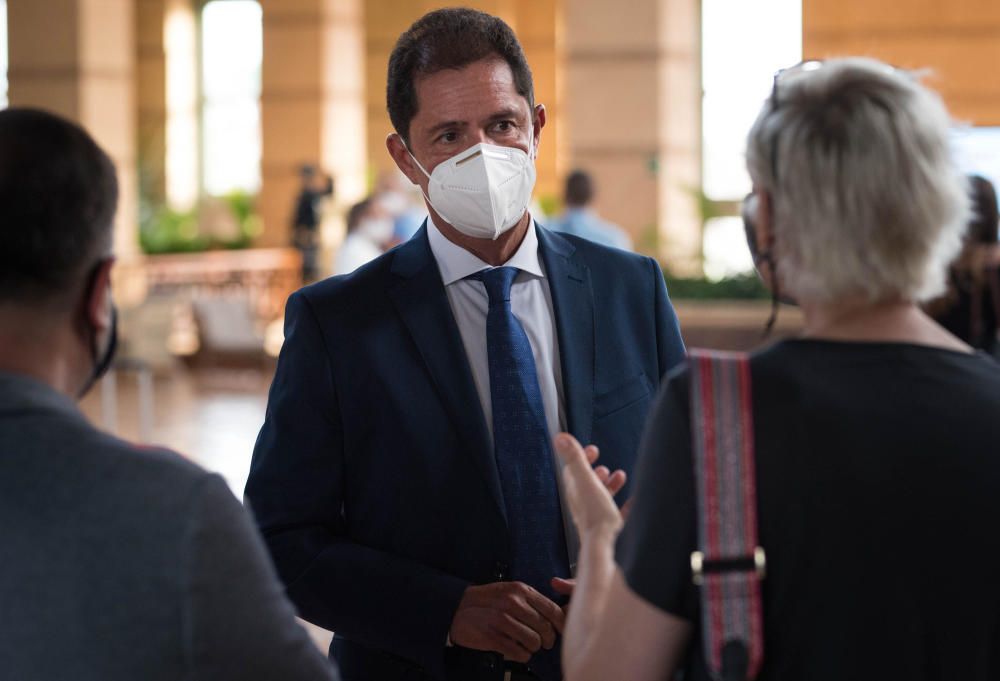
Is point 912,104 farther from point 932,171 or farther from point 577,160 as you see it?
point 577,160

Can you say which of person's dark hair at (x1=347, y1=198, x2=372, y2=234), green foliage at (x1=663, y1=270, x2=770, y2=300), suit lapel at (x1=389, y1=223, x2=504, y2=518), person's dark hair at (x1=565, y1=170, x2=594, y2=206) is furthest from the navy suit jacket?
green foliage at (x1=663, y1=270, x2=770, y2=300)

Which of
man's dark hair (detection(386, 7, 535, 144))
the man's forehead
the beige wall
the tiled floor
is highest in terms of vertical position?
the beige wall

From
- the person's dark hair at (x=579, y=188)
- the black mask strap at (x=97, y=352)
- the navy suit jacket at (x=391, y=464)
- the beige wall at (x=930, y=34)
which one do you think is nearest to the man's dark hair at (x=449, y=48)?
the navy suit jacket at (x=391, y=464)

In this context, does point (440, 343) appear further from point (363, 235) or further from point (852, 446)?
point (363, 235)

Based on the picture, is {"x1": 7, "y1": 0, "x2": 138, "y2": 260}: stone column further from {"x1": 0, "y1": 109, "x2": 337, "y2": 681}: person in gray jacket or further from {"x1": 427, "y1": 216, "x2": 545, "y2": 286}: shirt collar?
{"x1": 0, "y1": 109, "x2": 337, "y2": 681}: person in gray jacket

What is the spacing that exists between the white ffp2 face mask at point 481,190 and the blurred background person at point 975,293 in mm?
2615

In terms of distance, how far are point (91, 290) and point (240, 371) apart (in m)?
12.1

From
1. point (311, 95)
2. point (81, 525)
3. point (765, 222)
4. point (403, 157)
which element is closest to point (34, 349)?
point (81, 525)

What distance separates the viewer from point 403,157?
240 cm

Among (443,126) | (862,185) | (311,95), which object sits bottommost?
(862,185)

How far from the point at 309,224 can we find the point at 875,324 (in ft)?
49.8

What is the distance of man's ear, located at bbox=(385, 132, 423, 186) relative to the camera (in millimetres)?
2377

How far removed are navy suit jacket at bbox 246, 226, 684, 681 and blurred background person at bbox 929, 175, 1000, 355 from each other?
272 cm

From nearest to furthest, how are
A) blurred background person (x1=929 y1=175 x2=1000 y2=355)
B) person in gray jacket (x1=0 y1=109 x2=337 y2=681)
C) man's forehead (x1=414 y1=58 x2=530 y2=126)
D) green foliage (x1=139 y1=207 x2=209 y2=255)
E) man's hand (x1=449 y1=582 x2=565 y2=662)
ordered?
person in gray jacket (x1=0 y1=109 x2=337 y2=681), man's hand (x1=449 y1=582 x2=565 y2=662), man's forehead (x1=414 y1=58 x2=530 y2=126), blurred background person (x1=929 y1=175 x2=1000 y2=355), green foliage (x1=139 y1=207 x2=209 y2=255)
